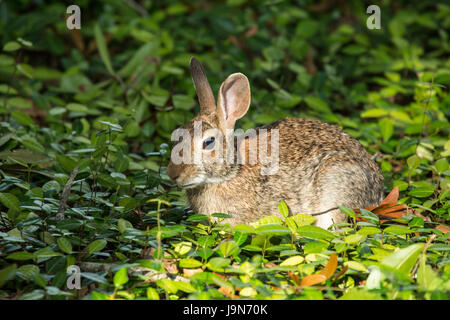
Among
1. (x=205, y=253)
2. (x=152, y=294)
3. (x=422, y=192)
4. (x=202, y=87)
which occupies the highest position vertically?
(x=202, y=87)

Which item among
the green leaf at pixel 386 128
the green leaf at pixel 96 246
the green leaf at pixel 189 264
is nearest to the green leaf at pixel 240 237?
the green leaf at pixel 189 264

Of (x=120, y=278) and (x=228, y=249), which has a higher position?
(x=228, y=249)

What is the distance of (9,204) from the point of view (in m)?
4.50

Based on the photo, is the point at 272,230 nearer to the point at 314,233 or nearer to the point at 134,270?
the point at 314,233

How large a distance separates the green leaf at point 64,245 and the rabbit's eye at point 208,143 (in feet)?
5.37

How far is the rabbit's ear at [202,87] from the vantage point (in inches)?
215

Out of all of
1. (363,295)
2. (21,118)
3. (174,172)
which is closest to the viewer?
Result: (363,295)

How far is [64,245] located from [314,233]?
1890 millimetres

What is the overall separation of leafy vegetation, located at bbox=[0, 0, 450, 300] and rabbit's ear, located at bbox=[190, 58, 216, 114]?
26.6 inches

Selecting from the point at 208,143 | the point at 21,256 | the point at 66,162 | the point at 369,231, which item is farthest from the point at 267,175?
the point at 21,256

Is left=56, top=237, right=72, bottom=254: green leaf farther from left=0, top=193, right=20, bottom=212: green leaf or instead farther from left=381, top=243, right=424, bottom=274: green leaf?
left=381, top=243, right=424, bottom=274: green leaf

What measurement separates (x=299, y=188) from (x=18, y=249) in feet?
9.03

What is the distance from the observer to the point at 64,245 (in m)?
4.06
